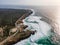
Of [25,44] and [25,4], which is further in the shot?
[25,4]

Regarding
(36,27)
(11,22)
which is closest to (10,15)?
(11,22)

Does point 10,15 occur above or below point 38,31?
above

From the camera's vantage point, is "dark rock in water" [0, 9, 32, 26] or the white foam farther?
"dark rock in water" [0, 9, 32, 26]

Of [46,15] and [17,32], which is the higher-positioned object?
[46,15]

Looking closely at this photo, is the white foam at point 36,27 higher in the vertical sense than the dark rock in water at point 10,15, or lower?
lower

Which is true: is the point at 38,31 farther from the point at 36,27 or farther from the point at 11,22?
the point at 11,22

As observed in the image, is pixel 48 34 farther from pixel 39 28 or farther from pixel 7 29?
pixel 7 29

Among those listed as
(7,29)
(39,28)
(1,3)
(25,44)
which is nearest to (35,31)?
(39,28)

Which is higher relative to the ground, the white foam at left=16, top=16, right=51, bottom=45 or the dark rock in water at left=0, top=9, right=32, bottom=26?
the dark rock in water at left=0, top=9, right=32, bottom=26
